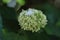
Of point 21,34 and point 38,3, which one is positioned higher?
point 38,3

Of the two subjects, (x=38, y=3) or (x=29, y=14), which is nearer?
(x=29, y=14)

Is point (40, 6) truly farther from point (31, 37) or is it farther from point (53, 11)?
point (31, 37)

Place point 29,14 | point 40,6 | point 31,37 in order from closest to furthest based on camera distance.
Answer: point 29,14, point 31,37, point 40,6

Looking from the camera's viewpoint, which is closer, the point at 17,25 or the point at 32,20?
the point at 32,20

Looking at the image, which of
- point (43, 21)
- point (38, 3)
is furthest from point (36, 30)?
point (38, 3)
